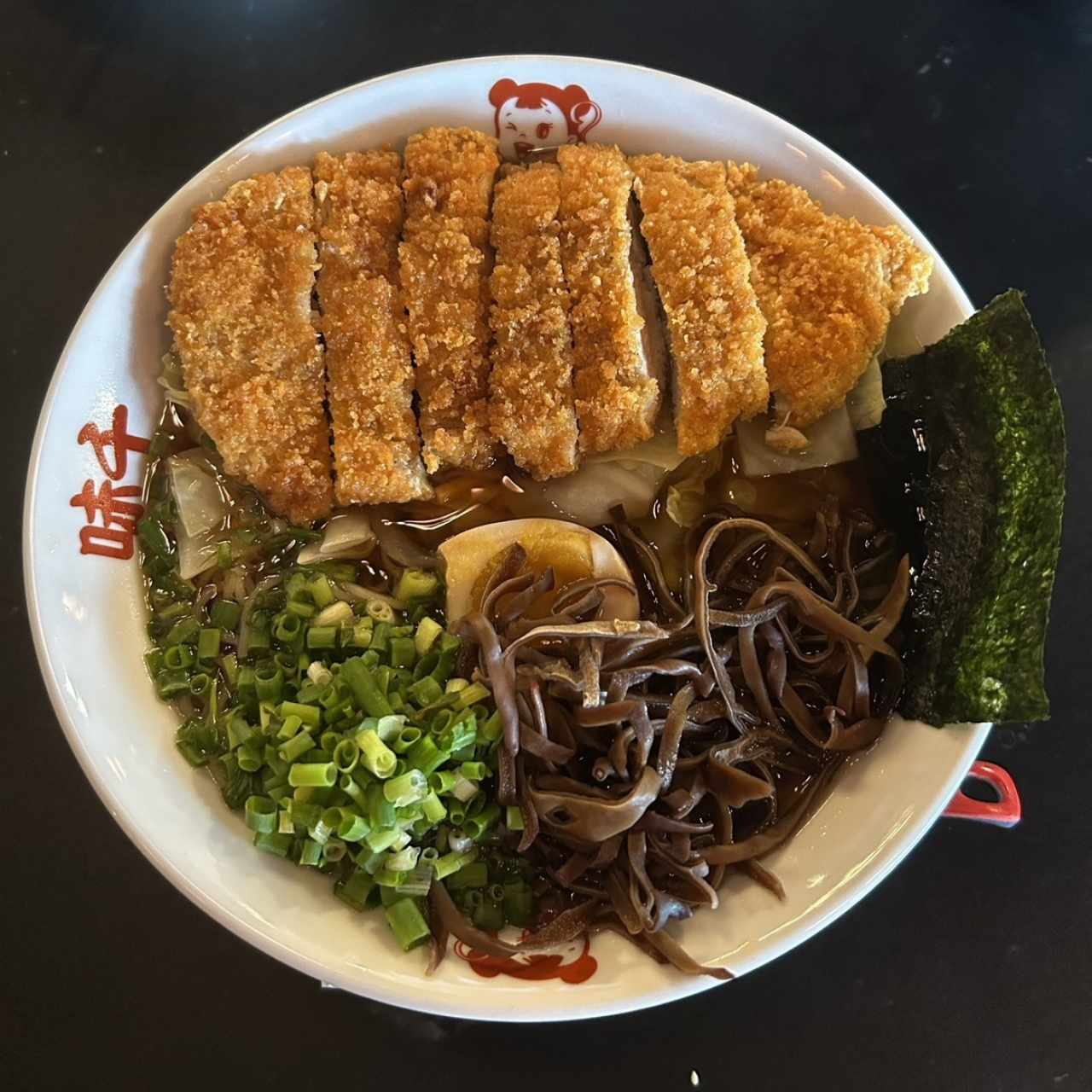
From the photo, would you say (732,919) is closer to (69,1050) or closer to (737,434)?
(737,434)

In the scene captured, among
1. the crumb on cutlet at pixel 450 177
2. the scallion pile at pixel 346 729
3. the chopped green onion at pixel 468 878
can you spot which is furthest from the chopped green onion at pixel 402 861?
the crumb on cutlet at pixel 450 177

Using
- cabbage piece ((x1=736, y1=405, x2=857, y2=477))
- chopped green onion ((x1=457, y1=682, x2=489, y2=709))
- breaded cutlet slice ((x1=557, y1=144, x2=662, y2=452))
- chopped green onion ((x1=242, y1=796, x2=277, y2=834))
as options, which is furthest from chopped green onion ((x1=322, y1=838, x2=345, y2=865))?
cabbage piece ((x1=736, y1=405, x2=857, y2=477))

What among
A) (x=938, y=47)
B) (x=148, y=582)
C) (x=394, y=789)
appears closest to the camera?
(x=394, y=789)

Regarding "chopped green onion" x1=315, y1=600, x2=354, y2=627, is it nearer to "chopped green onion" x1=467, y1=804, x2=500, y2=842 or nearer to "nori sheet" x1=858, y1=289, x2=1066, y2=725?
"chopped green onion" x1=467, y1=804, x2=500, y2=842

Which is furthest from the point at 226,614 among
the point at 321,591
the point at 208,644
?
the point at 321,591

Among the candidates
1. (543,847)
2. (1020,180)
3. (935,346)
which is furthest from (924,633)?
(1020,180)

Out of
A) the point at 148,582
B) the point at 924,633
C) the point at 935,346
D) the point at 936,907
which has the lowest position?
the point at 936,907
